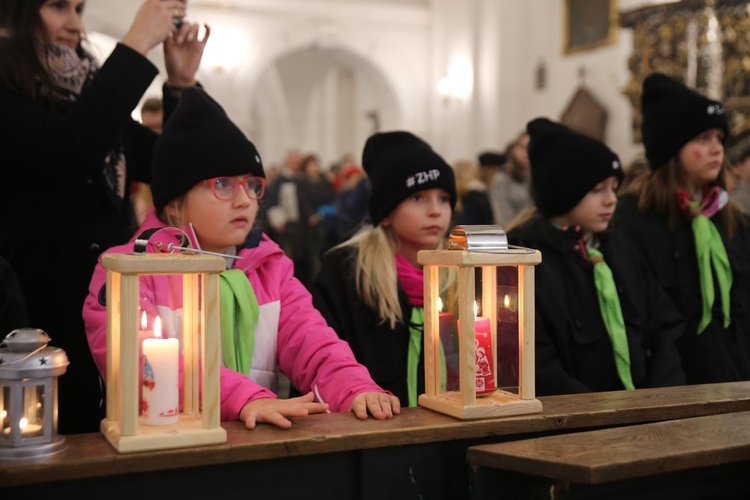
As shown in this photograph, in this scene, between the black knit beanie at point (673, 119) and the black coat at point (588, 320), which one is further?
the black knit beanie at point (673, 119)

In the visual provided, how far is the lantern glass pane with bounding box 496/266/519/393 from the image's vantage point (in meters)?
2.02

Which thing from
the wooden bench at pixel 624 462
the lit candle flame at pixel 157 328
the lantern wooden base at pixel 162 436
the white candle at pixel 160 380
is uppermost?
the lit candle flame at pixel 157 328

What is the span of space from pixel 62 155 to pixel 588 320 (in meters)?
1.70

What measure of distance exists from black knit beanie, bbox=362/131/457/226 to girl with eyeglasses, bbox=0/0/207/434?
852mm

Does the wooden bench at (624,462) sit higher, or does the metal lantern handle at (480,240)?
the metal lantern handle at (480,240)

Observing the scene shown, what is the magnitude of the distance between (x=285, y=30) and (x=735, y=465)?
13.8 m

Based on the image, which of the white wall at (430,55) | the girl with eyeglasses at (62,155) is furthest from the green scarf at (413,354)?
the white wall at (430,55)

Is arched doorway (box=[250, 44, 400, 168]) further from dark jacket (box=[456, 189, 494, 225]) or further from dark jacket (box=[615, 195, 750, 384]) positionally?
dark jacket (box=[615, 195, 750, 384])

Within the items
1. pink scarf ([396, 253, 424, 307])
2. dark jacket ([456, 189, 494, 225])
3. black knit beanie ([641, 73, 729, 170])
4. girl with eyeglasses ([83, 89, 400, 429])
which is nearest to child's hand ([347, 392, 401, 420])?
girl with eyeglasses ([83, 89, 400, 429])

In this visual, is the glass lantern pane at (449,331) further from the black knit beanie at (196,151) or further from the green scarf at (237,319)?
the black knit beanie at (196,151)

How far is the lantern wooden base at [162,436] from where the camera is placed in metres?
1.60

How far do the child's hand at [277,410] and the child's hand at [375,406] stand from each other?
0.28 ft

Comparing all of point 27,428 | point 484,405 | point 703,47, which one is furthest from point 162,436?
point 703,47

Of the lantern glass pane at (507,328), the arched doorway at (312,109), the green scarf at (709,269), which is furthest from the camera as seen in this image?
Result: the arched doorway at (312,109)
